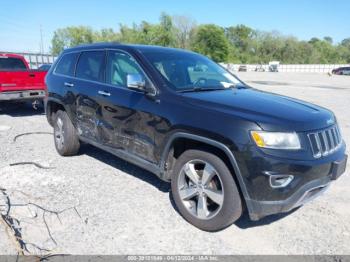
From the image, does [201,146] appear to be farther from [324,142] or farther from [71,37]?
[71,37]

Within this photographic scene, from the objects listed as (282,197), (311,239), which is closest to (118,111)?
(282,197)

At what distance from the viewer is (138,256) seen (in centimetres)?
310

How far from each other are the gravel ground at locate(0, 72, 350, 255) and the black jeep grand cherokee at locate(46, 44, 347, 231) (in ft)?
1.04

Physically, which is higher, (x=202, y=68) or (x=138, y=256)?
(x=202, y=68)

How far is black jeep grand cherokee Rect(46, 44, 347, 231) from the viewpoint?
3.03 metres

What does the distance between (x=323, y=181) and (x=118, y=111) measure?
251cm

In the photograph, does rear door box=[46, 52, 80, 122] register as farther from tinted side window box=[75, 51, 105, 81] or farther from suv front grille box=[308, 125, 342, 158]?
suv front grille box=[308, 125, 342, 158]

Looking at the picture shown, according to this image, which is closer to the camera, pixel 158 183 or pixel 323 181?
pixel 323 181

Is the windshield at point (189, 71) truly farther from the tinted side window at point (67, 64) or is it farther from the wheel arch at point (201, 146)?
the tinted side window at point (67, 64)

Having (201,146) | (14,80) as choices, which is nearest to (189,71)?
(201,146)

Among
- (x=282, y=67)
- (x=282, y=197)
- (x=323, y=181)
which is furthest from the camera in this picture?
(x=282, y=67)

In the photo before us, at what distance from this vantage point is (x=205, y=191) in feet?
11.3

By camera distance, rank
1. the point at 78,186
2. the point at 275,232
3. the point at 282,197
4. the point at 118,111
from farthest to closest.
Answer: the point at 78,186
the point at 118,111
the point at 275,232
the point at 282,197

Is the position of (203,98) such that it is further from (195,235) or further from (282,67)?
(282,67)
